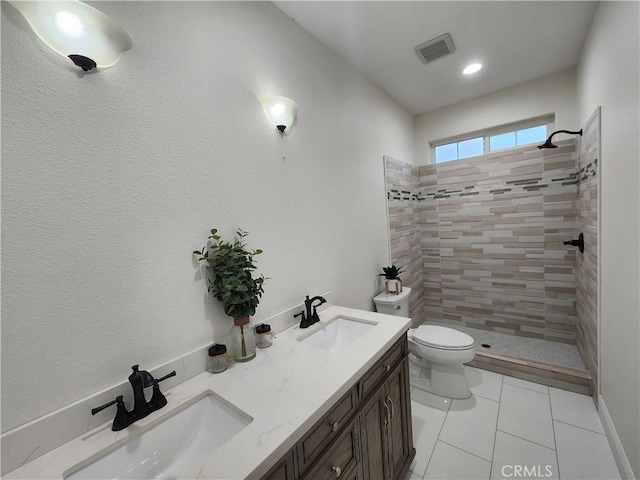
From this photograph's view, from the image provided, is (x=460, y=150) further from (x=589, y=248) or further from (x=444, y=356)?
(x=444, y=356)

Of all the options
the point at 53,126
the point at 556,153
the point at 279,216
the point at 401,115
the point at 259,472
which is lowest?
the point at 259,472

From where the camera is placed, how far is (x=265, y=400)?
84 centimetres

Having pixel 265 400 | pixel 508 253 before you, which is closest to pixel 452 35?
pixel 508 253

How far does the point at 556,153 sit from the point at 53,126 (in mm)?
3528

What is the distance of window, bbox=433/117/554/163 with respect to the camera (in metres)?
2.60

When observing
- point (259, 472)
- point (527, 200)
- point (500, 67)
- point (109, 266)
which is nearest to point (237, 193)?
point (109, 266)

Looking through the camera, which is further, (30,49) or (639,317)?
(639,317)

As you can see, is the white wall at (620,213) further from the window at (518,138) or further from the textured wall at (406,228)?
the textured wall at (406,228)

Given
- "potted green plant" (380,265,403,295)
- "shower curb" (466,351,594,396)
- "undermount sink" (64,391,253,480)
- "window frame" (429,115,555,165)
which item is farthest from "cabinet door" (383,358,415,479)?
"window frame" (429,115,555,165)

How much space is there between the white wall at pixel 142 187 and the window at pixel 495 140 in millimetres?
2151

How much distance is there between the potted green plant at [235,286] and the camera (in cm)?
107

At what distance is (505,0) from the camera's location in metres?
1.54

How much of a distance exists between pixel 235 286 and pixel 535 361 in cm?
263

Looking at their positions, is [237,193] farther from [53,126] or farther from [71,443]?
[71,443]
